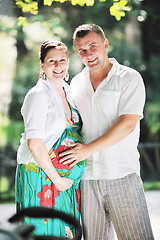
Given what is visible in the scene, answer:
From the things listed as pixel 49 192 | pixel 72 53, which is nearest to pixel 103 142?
pixel 49 192

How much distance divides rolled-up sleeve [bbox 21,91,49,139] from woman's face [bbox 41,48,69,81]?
0.20 m

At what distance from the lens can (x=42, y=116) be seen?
2111 millimetres

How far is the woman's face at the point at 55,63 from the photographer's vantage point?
226 cm

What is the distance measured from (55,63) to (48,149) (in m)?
0.54

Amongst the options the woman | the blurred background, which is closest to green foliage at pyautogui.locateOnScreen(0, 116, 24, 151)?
the blurred background

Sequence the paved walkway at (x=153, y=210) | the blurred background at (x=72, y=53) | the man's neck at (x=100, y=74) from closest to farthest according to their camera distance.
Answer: the man's neck at (x=100, y=74) → the paved walkway at (x=153, y=210) → the blurred background at (x=72, y=53)

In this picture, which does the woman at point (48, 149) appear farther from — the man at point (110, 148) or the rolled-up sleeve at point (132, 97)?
the rolled-up sleeve at point (132, 97)

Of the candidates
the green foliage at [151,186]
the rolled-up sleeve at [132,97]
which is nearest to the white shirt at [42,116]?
the rolled-up sleeve at [132,97]

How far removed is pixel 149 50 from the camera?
851 centimetres

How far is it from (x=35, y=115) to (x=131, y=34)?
7034 millimetres

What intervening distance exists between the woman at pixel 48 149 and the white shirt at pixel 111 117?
0.36ft

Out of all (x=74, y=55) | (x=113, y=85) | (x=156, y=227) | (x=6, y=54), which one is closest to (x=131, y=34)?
(x=74, y=55)

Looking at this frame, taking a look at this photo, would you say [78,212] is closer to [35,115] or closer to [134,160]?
[134,160]

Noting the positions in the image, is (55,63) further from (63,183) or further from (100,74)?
(63,183)
